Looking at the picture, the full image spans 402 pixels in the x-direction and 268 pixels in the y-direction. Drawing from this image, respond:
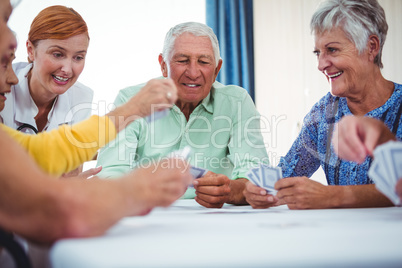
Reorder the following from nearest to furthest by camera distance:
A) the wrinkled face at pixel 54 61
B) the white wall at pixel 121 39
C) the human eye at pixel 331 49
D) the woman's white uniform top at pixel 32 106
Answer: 1. the human eye at pixel 331 49
2. the woman's white uniform top at pixel 32 106
3. the wrinkled face at pixel 54 61
4. the white wall at pixel 121 39

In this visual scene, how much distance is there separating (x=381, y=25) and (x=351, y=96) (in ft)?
1.15

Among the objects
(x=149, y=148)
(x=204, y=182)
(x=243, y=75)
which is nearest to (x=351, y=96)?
(x=204, y=182)

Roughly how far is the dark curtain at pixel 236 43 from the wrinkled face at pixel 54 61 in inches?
107

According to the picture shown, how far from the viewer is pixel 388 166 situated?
950mm

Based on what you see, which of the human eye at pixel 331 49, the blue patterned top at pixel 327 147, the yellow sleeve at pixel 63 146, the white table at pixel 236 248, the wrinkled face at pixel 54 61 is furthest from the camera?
the wrinkled face at pixel 54 61

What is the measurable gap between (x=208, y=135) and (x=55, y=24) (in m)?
1.06

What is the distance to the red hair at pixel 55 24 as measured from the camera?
2.21 m

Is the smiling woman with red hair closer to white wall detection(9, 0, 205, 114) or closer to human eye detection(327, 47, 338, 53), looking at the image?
human eye detection(327, 47, 338, 53)

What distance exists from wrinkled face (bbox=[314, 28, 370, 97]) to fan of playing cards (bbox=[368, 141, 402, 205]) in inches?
38.3

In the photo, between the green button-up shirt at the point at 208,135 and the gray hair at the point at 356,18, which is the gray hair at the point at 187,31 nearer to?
the green button-up shirt at the point at 208,135

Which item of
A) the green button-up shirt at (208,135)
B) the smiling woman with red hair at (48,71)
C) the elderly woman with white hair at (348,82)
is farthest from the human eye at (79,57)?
the elderly woman with white hair at (348,82)

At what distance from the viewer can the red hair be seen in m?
2.21

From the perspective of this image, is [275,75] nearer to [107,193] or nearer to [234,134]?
[234,134]

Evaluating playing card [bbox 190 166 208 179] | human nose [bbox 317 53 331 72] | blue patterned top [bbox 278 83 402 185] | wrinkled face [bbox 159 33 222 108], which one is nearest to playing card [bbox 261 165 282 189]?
playing card [bbox 190 166 208 179]
